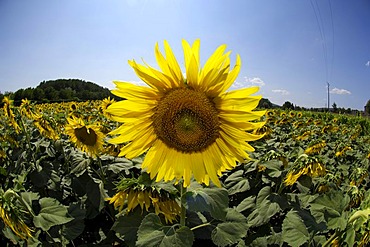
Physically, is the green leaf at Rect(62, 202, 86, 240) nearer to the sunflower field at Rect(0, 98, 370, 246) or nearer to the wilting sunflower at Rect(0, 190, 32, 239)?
the sunflower field at Rect(0, 98, 370, 246)

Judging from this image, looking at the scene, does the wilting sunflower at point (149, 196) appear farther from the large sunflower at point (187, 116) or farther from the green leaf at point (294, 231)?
the green leaf at point (294, 231)

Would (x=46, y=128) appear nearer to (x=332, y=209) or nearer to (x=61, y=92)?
(x=332, y=209)

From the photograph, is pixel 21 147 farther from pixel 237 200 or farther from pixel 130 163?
pixel 237 200

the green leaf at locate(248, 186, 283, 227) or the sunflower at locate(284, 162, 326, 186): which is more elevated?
the sunflower at locate(284, 162, 326, 186)

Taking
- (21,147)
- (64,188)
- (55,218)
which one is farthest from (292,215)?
(21,147)

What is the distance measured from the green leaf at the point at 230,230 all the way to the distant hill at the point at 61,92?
17950 mm

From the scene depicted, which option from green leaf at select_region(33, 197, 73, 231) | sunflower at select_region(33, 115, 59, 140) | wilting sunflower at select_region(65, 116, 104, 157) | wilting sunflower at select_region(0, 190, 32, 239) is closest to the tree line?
sunflower at select_region(33, 115, 59, 140)

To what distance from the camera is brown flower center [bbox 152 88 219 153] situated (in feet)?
4.32

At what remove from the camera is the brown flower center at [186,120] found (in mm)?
1317

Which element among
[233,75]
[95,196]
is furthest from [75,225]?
[233,75]

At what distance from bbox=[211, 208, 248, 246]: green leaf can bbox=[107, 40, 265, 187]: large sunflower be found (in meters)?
0.42

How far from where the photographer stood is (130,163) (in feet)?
8.02

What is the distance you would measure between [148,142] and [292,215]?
1.02m

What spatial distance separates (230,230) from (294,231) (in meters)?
0.39
